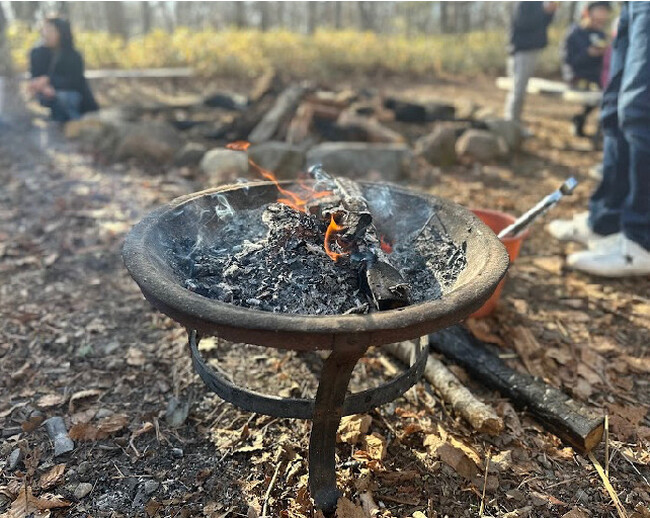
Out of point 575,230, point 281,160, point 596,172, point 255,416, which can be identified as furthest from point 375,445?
point 596,172

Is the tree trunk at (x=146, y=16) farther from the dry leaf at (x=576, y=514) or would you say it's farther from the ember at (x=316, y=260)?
the dry leaf at (x=576, y=514)

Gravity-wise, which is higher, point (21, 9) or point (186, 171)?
point (21, 9)

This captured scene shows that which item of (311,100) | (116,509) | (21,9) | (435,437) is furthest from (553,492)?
(21,9)

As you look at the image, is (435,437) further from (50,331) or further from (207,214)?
(50,331)

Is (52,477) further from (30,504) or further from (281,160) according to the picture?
(281,160)

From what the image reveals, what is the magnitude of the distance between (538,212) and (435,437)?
1318 millimetres

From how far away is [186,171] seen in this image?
6.08 meters

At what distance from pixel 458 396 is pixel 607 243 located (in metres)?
2.22

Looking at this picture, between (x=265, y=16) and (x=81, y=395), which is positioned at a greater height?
(x=265, y=16)

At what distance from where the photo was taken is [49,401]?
2.55 metres

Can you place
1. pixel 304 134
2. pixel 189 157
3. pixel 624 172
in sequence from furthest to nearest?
pixel 304 134 → pixel 189 157 → pixel 624 172

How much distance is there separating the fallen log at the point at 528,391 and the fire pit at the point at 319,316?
0.43 metres

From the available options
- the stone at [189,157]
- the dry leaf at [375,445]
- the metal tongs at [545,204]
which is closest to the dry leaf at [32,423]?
the dry leaf at [375,445]

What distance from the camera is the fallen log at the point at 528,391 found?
2.27m
